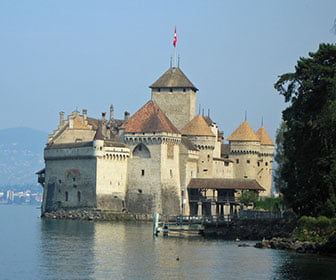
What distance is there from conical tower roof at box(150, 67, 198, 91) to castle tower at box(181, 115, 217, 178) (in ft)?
22.0

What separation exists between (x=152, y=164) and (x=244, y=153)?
1739 cm

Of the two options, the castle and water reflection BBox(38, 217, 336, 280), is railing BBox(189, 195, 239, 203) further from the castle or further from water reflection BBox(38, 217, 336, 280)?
water reflection BBox(38, 217, 336, 280)

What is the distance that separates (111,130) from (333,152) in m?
56.8

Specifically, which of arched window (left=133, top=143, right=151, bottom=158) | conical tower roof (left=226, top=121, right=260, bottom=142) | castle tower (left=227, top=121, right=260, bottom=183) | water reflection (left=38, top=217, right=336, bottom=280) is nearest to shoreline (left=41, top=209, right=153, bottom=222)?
arched window (left=133, top=143, right=151, bottom=158)

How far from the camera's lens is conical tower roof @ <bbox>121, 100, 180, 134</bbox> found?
311 ft

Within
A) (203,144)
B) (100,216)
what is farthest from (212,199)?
(100,216)

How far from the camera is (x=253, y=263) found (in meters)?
50.1

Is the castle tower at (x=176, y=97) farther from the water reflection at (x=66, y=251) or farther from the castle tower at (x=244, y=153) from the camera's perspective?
the water reflection at (x=66, y=251)

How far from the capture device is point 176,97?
10781cm

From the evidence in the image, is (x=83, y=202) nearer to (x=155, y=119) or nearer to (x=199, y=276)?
(x=155, y=119)

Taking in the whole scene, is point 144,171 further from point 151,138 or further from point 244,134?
point 244,134

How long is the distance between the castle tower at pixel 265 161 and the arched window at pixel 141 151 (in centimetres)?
1986

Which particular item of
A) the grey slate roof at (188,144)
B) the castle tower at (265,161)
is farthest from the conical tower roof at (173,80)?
the castle tower at (265,161)

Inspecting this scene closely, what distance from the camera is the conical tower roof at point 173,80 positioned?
4240 inches
